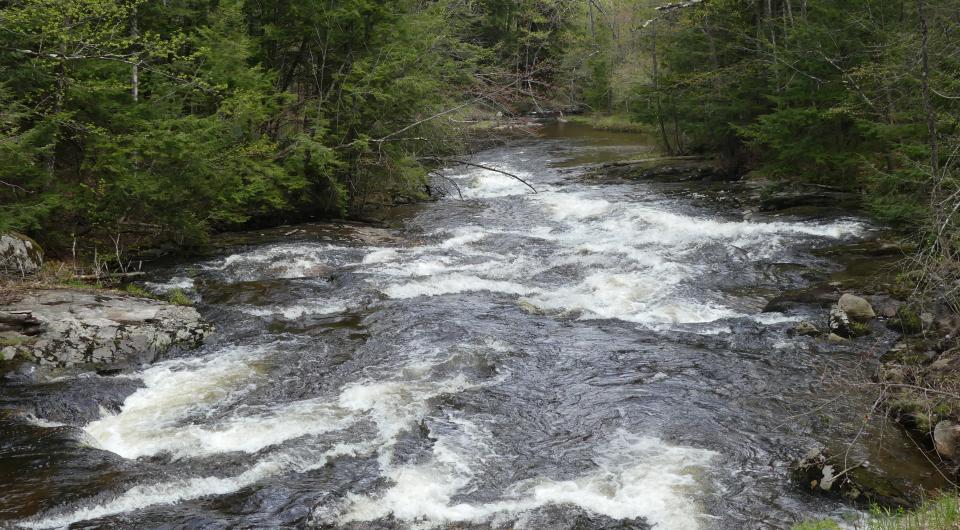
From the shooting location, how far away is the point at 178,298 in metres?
12.1

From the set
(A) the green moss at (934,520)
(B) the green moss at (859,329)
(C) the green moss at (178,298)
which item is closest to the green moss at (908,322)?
(B) the green moss at (859,329)

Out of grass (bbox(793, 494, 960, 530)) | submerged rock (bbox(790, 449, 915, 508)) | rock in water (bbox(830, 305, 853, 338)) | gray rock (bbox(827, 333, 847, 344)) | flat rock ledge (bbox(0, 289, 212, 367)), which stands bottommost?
gray rock (bbox(827, 333, 847, 344))

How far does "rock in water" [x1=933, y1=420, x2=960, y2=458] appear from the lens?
7.16 meters

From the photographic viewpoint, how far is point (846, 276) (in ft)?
43.6

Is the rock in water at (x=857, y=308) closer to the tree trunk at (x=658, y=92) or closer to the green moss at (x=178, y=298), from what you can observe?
the green moss at (x=178, y=298)

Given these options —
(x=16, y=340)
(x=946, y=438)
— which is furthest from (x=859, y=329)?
(x=16, y=340)

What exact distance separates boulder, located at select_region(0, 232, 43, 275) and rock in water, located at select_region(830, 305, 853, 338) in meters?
12.6

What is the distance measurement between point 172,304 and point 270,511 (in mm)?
5891

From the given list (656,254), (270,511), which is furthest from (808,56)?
(270,511)

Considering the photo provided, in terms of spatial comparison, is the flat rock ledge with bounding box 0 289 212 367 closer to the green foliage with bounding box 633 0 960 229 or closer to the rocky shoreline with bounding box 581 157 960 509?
the green foliage with bounding box 633 0 960 229

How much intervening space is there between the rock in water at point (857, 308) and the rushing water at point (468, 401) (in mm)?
595

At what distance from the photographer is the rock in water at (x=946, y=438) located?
716 centimetres

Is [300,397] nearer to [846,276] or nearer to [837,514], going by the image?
[837,514]

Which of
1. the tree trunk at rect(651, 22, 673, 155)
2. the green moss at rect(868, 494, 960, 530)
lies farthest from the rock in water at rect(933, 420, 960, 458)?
the tree trunk at rect(651, 22, 673, 155)
